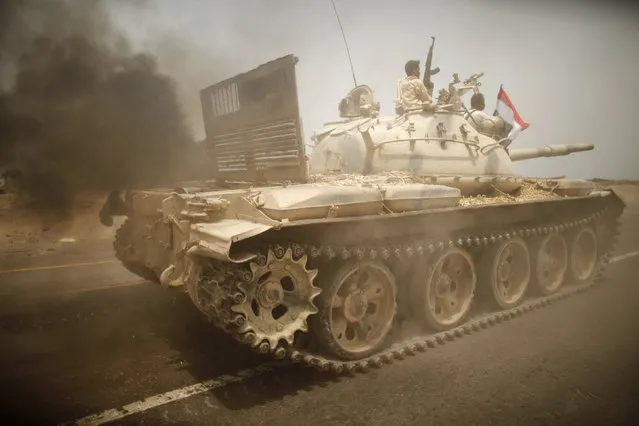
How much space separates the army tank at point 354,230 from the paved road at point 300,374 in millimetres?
382

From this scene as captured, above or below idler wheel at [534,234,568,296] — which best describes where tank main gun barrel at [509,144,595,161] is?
above

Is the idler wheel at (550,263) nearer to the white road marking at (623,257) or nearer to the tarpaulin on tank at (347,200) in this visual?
the tarpaulin on tank at (347,200)

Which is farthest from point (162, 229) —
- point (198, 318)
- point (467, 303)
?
point (467, 303)

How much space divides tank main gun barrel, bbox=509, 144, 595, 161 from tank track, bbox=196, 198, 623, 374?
1.74 m

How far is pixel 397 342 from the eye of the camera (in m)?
4.87

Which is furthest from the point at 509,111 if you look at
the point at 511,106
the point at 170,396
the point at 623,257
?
the point at 170,396

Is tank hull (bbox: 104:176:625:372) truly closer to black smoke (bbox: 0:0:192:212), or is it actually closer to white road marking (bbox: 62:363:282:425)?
white road marking (bbox: 62:363:282:425)

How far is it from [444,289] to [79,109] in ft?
16.0

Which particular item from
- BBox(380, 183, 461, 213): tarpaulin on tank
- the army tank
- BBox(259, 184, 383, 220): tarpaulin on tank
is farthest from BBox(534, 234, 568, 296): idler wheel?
BBox(259, 184, 383, 220): tarpaulin on tank

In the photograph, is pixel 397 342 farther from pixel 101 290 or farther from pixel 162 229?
pixel 101 290

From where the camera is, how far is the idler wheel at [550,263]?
693 cm

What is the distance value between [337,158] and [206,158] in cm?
215

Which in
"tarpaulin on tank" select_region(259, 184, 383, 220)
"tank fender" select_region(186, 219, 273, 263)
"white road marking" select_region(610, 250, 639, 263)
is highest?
"tarpaulin on tank" select_region(259, 184, 383, 220)

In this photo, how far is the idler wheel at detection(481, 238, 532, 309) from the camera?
609 cm
